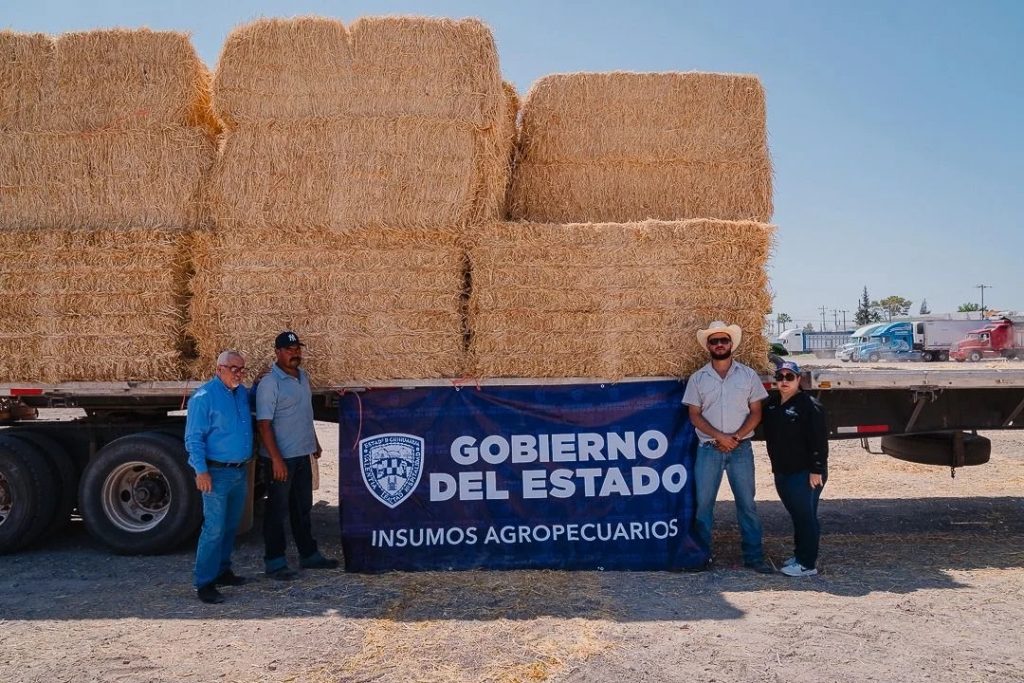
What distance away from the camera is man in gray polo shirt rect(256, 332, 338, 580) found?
602cm

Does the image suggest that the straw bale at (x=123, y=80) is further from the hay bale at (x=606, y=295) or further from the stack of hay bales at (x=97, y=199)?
the hay bale at (x=606, y=295)

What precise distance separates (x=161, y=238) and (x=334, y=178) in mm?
1458

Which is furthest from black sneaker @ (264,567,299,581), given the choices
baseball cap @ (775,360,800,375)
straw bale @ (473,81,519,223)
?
baseball cap @ (775,360,800,375)

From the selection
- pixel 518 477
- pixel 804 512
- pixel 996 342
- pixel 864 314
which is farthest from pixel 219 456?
pixel 864 314

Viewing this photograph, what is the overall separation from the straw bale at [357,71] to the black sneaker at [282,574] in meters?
3.48

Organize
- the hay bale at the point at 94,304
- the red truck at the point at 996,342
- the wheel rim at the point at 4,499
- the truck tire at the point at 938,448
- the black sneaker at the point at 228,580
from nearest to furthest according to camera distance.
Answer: the black sneaker at the point at 228,580 → the hay bale at the point at 94,304 → the wheel rim at the point at 4,499 → the truck tire at the point at 938,448 → the red truck at the point at 996,342

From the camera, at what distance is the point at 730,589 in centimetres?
560

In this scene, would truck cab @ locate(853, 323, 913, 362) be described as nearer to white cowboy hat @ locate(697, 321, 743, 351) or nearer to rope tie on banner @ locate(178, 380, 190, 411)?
white cowboy hat @ locate(697, 321, 743, 351)

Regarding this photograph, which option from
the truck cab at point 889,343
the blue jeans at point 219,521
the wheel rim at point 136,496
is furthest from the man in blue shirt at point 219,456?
the truck cab at point 889,343

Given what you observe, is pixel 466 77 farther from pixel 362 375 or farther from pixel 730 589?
pixel 730 589

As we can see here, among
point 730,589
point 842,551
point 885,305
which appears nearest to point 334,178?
point 730,589

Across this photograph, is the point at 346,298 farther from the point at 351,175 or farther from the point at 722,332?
the point at 722,332

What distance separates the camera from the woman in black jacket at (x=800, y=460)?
5914 millimetres

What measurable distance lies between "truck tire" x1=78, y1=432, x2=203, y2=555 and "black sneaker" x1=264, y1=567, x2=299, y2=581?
1.07 meters
